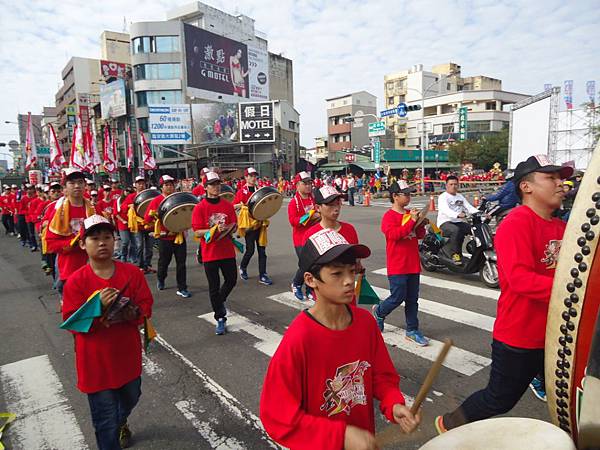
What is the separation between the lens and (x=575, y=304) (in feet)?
5.92

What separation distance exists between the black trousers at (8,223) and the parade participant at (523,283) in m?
19.2

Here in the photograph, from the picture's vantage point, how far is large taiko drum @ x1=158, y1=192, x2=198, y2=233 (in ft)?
22.1

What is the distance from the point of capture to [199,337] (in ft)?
17.7

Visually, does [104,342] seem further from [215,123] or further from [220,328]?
[215,123]

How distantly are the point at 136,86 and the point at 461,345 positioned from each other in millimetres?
49258

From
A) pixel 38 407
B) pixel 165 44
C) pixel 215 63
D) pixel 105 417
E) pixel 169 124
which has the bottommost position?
pixel 38 407

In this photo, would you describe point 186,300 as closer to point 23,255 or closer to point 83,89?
point 23,255

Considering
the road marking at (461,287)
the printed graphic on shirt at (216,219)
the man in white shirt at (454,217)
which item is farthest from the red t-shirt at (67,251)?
the man in white shirt at (454,217)

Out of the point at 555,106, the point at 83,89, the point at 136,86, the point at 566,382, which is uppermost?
the point at 83,89

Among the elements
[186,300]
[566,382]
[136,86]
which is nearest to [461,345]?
[566,382]

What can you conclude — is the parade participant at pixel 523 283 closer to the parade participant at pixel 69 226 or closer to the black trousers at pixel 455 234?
the parade participant at pixel 69 226

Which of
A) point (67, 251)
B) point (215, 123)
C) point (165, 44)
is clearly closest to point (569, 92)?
point (215, 123)

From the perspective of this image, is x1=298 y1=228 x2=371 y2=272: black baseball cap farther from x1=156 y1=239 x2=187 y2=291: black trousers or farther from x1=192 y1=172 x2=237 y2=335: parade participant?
x1=156 y1=239 x2=187 y2=291: black trousers

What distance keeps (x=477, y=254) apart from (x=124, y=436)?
19.3 feet
